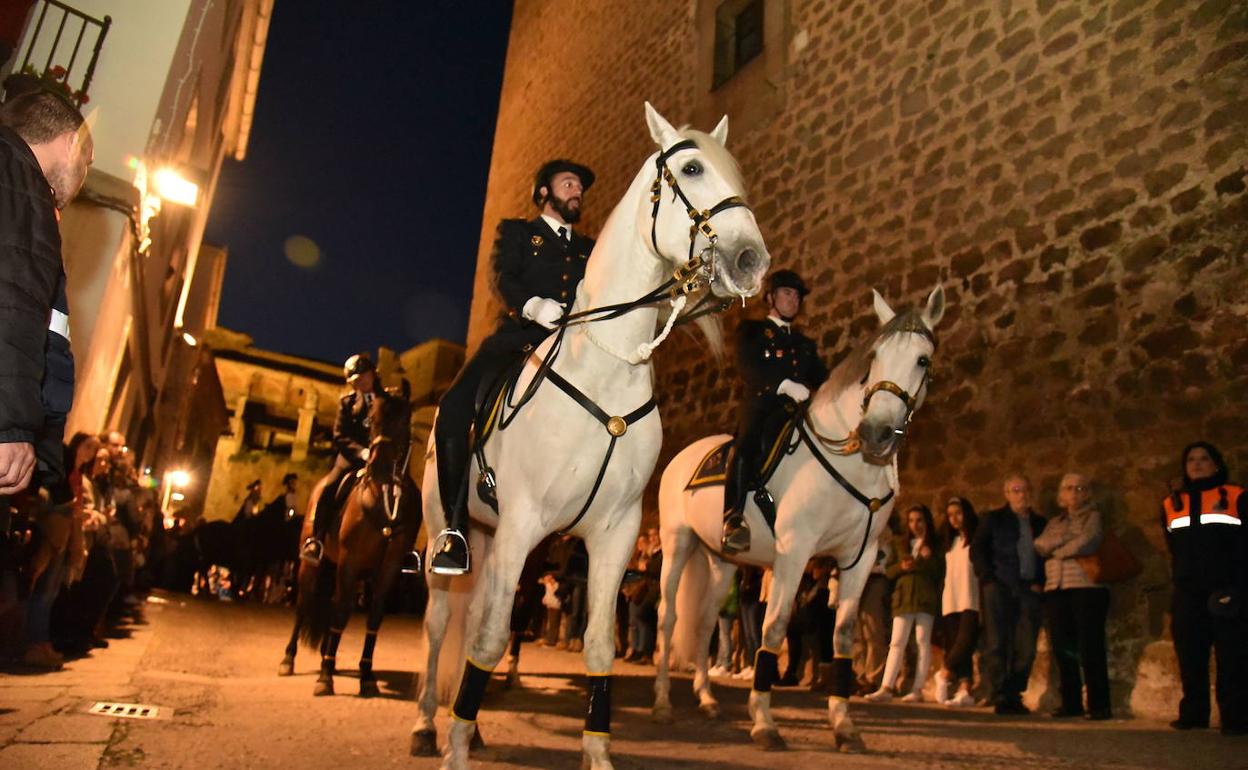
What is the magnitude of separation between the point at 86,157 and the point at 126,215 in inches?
229

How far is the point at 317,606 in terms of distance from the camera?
Answer: 6.46 meters

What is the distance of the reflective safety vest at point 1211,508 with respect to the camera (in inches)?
207

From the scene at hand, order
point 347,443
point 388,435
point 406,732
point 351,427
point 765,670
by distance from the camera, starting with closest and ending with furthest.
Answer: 1. point 406,732
2. point 765,670
3. point 388,435
4. point 347,443
5. point 351,427

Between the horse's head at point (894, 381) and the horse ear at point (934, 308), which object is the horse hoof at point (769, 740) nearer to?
the horse's head at point (894, 381)

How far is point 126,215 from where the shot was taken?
7.84 meters

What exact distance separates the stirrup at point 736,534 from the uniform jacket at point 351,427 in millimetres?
3014

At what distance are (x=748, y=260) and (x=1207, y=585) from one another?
163 inches

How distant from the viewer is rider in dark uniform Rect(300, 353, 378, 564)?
21.4 feet

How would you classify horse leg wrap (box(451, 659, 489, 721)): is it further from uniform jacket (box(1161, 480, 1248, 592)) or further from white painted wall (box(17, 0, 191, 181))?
white painted wall (box(17, 0, 191, 181))

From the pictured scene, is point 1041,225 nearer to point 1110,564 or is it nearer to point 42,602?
point 1110,564

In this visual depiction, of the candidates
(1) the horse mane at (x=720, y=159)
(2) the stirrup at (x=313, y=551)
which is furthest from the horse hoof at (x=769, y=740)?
(2) the stirrup at (x=313, y=551)

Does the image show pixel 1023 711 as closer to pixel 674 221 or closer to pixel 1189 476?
pixel 1189 476

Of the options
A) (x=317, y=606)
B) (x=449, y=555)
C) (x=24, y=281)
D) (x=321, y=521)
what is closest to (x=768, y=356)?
(x=449, y=555)

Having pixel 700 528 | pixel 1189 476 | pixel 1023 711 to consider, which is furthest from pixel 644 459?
pixel 1023 711
